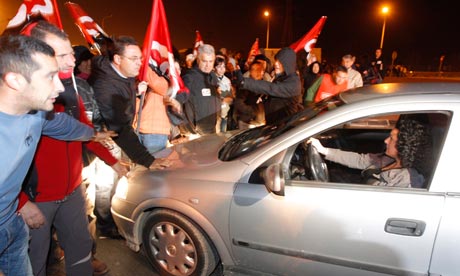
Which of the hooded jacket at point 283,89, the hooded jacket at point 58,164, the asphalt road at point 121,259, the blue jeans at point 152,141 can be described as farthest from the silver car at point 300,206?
the hooded jacket at point 283,89

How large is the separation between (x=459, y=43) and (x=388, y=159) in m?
53.0

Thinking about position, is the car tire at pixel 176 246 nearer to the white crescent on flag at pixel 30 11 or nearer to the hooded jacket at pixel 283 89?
the white crescent on flag at pixel 30 11

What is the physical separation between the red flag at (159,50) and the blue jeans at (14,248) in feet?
6.49

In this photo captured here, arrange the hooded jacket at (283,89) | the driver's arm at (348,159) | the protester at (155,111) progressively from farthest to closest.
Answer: the hooded jacket at (283,89) < the protester at (155,111) < the driver's arm at (348,159)

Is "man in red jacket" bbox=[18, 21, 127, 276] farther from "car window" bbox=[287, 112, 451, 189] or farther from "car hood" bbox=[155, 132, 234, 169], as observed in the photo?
"car window" bbox=[287, 112, 451, 189]

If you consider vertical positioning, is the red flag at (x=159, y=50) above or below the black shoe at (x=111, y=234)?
above

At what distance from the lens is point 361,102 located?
225cm

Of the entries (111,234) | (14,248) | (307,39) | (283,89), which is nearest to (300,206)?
(14,248)

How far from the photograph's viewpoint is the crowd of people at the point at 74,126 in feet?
5.05

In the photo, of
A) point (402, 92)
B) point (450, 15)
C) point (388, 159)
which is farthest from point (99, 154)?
point (450, 15)

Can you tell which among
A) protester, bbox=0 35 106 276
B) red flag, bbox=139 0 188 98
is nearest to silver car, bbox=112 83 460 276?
protester, bbox=0 35 106 276

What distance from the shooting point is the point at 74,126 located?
2.11 meters

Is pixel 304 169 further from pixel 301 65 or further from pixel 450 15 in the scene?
pixel 450 15

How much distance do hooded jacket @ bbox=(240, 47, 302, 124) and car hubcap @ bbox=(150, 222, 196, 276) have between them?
6.68 feet
